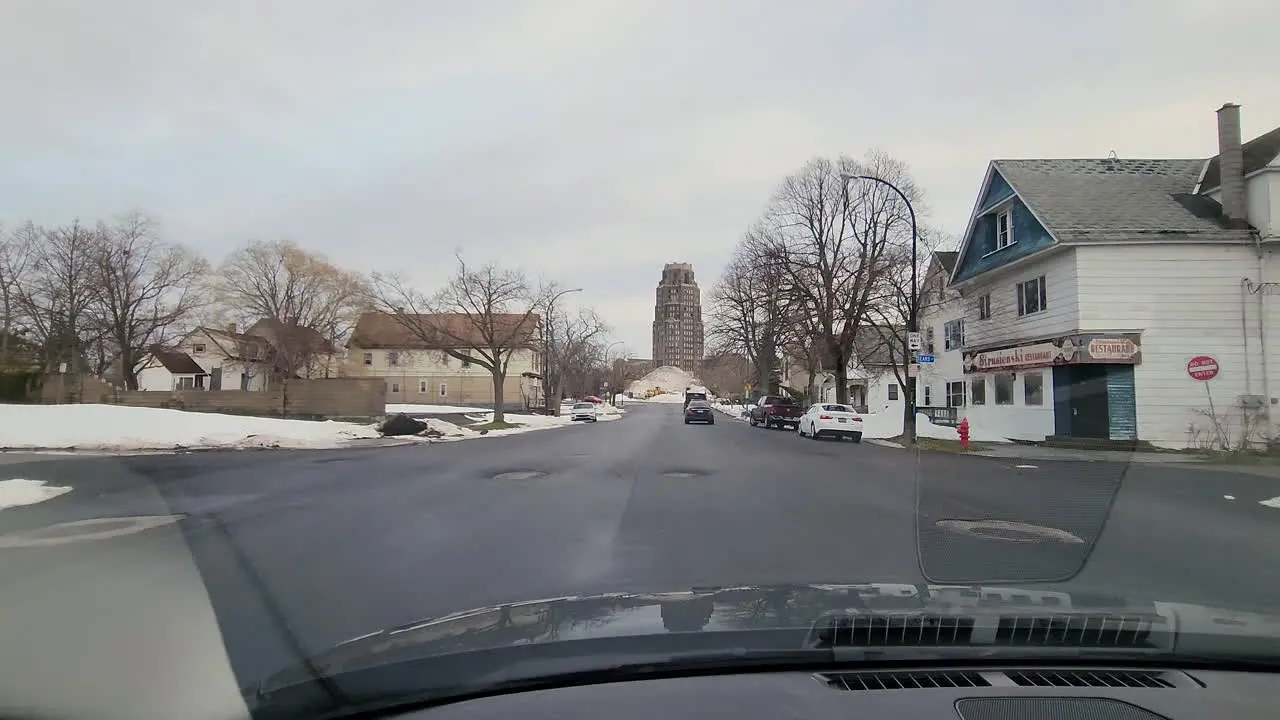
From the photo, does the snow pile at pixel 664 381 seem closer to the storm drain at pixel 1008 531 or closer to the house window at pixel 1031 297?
the house window at pixel 1031 297

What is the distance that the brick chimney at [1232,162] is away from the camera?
24.4m

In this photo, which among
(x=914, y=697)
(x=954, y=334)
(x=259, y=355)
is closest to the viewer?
(x=914, y=697)

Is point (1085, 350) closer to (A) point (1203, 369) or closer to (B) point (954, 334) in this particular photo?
(A) point (1203, 369)

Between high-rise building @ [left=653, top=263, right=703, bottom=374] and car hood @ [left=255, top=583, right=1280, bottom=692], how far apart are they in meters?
166

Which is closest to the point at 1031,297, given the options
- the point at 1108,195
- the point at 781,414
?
the point at 1108,195

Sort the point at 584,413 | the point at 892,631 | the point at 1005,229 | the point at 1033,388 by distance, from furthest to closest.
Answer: the point at 584,413
the point at 1005,229
the point at 1033,388
the point at 892,631

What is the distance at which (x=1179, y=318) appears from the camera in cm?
2428

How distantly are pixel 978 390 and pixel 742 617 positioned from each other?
3221 cm

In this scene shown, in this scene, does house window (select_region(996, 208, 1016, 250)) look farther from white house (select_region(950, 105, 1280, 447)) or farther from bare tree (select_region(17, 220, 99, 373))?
bare tree (select_region(17, 220, 99, 373))

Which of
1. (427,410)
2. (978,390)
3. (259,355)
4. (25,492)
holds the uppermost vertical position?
(259,355)

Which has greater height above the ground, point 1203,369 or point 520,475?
point 1203,369

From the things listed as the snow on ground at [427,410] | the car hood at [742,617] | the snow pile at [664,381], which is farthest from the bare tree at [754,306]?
the snow pile at [664,381]

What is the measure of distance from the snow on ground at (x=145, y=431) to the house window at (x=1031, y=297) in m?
23.3

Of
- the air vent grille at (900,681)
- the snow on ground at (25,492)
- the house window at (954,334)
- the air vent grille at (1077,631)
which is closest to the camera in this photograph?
the air vent grille at (900,681)
